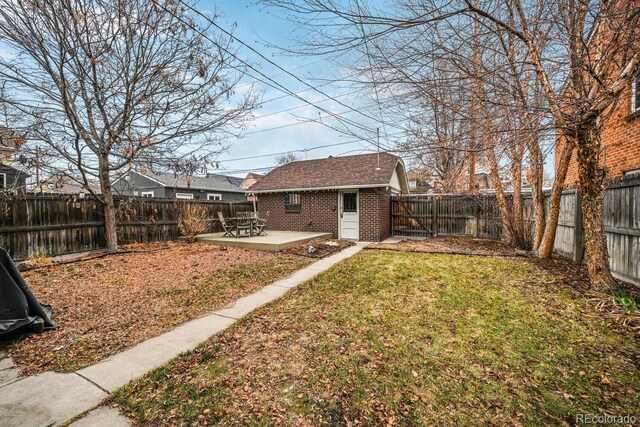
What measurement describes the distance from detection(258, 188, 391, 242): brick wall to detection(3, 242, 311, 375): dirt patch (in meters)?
4.23

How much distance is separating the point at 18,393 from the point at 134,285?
3268mm

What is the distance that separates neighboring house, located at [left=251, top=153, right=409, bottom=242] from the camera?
11.4 metres

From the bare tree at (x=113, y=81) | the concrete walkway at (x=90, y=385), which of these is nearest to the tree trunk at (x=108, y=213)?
the bare tree at (x=113, y=81)

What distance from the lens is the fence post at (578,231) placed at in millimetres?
6113

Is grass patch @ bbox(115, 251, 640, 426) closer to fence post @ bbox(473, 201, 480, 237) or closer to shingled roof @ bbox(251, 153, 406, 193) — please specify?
shingled roof @ bbox(251, 153, 406, 193)

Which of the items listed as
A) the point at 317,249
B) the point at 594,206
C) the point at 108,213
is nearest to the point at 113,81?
the point at 108,213

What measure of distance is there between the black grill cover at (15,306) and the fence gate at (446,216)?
1211cm

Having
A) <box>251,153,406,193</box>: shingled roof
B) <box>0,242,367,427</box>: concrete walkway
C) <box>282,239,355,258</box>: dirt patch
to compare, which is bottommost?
<box>0,242,367,427</box>: concrete walkway

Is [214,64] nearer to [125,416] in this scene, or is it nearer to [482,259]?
[125,416]

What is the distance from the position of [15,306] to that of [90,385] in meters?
1.94

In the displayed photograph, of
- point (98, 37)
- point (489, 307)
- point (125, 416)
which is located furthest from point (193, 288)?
point (98, 37)

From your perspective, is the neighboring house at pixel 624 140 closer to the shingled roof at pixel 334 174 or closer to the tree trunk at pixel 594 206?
the tree trunk at pixel 594 206

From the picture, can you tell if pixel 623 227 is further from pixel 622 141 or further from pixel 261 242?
pixel 261 242

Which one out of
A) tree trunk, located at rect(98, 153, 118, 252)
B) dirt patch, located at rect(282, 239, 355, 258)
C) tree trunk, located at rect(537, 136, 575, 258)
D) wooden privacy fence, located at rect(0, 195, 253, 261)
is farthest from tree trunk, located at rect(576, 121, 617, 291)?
wooden privacy fence, located at rect(0, 195, 253, 261)
